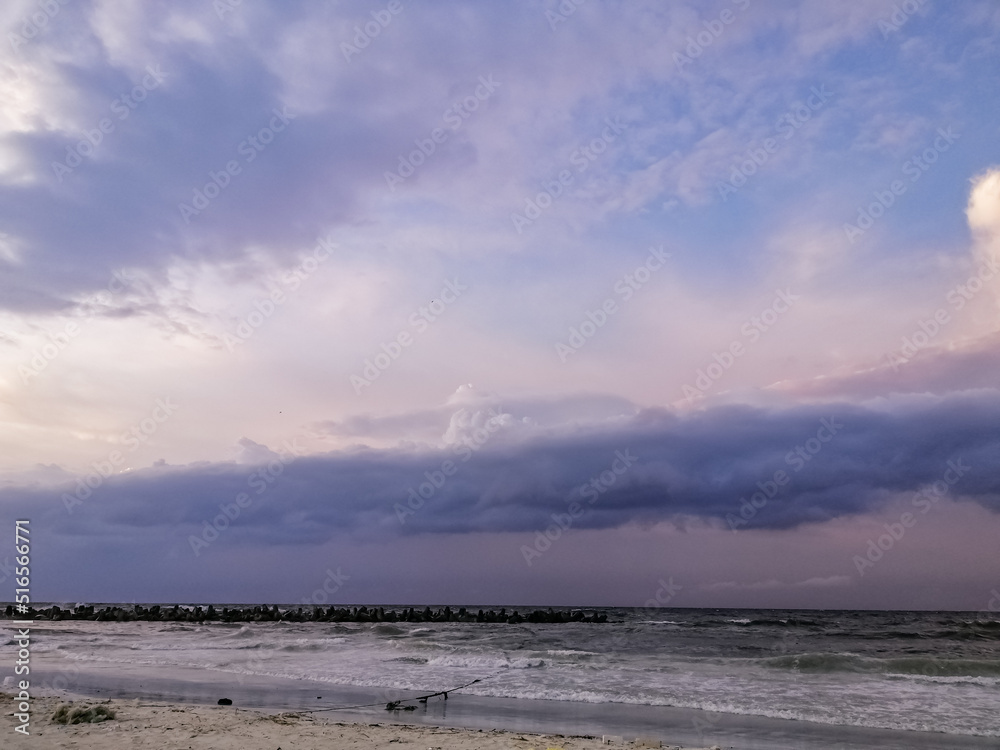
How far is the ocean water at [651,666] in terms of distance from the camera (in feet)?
54.5

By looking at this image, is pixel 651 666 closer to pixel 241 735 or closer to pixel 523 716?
pixel 523 716

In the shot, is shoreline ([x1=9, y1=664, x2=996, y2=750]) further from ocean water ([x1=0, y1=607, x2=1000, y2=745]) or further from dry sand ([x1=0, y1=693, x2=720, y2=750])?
ocean water ([x1=0, y1=607, x2=1000, y2=745])

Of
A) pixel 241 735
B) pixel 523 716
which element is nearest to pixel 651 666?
pixel 523 716

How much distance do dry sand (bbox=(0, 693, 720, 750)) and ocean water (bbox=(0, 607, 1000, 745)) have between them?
617 cm

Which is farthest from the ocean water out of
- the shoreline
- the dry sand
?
the dry sand

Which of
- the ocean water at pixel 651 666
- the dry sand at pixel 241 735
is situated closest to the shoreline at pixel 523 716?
the dry sand at pixel 241 735

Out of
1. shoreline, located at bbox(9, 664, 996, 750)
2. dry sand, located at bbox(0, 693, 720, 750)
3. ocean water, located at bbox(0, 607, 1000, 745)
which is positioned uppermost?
dry sand, located at bbox(0, 693, 720, 750)

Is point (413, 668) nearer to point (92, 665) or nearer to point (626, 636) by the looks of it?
point (92, 665)

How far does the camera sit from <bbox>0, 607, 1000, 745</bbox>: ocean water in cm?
1661

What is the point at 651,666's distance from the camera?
77.4ft

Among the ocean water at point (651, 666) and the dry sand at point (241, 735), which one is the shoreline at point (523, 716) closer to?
the dry sand at point (241, 735)

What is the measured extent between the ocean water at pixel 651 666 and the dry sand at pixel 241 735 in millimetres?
6168

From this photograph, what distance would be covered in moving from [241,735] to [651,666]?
16.2m

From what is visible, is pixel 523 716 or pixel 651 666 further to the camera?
pixel 651 666
